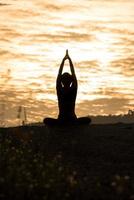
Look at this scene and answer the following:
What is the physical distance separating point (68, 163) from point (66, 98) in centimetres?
795

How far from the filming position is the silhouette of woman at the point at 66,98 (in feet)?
80.7

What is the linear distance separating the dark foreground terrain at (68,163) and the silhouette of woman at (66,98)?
1.80 feet

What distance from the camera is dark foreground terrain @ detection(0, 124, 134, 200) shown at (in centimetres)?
1263

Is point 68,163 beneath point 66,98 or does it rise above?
beneath

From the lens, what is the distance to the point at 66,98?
2512 centimetres

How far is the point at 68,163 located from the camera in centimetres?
1741

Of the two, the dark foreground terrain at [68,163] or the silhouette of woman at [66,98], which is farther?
the silhouette of woman at [66,98]

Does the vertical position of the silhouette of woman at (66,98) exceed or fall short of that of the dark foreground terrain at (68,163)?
it exceeds it

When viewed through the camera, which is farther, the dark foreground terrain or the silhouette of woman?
the silhouette of woman

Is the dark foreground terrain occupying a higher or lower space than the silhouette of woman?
lower

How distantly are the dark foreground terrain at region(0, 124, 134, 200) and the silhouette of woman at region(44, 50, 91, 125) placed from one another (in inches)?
21.6

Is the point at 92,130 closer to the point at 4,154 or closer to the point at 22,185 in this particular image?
the point at 4,154

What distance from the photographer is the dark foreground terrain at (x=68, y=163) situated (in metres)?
12.6

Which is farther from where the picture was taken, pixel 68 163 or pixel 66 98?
pixel 66 98
